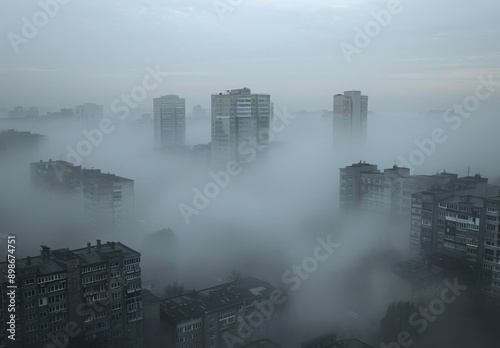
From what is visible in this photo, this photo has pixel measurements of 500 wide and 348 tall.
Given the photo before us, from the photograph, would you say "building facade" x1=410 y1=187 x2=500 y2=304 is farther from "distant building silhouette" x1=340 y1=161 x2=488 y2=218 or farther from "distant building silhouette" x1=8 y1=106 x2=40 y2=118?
"distant building silhouette" x1=8 y1=106 x2=40 y2=118

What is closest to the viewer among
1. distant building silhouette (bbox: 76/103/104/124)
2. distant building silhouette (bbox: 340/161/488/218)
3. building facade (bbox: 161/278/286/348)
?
building facade (bbox: 161/278/286/348)

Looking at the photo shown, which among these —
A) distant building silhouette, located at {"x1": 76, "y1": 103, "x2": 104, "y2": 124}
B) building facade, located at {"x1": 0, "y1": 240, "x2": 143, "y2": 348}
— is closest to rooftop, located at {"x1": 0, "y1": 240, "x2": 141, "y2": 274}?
building facade, located at {"x1": 0, "y1": 240, "x2": 143, "y2": 348}

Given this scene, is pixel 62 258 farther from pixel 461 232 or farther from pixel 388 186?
pixel 388 186

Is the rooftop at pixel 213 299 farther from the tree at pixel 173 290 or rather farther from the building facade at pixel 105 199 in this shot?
the building facade at pixel 105 199

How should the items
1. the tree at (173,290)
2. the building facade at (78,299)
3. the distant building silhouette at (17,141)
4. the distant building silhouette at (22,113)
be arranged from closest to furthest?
the building facade at (78,299)
the tree at (173,290)
the distant building silhouette at (17,141)
the distant building silhouette at (22,113)

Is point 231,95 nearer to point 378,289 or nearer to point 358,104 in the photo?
point 358,104

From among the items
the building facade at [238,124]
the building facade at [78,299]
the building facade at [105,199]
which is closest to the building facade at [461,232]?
the building facade at [78,299]

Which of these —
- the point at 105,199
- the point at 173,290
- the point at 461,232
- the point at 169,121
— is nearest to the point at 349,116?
the point at 169,121
